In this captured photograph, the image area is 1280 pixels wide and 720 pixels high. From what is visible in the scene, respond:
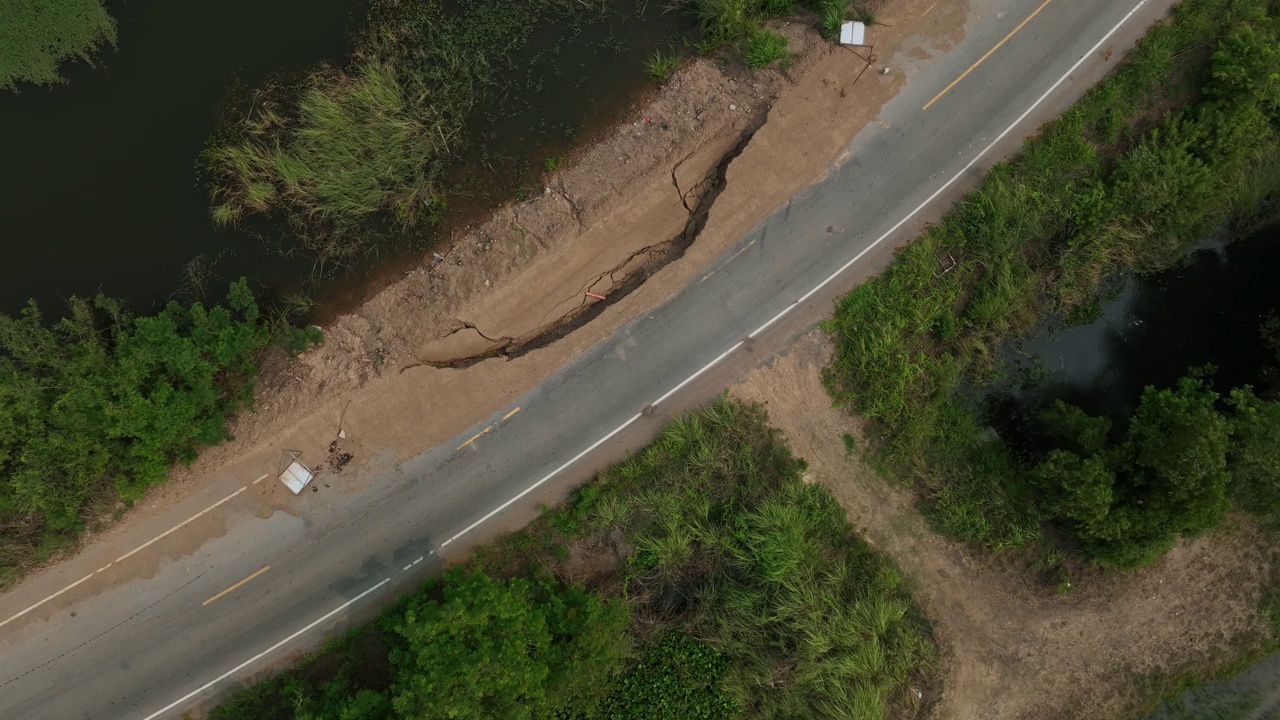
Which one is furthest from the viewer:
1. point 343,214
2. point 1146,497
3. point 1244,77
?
point 343,214

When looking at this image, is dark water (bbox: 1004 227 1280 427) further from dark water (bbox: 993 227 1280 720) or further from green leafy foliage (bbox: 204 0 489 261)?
green leafy foliage (bbox: 204 0 489 261)

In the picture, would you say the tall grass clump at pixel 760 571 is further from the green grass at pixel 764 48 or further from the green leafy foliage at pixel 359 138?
the green leafy foliage at pixel 359 138

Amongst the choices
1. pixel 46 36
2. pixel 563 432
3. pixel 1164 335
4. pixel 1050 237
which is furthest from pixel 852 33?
pixel 46 36

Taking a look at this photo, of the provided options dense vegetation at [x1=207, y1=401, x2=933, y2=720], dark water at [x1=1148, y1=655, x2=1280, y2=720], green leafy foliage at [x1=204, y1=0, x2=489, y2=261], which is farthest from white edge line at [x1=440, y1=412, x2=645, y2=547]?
dark water at [x1=1148, y1=655, x2=1280, y2=720]

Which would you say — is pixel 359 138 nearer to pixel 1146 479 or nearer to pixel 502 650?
pixel 502 650

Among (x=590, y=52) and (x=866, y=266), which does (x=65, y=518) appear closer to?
(x=590, y=52)

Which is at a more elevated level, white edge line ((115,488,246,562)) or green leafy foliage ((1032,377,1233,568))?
white edge line ((115,488,246,562))

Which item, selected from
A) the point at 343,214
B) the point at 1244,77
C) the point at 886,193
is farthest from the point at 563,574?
the point at 1244,77
